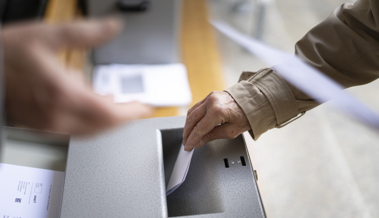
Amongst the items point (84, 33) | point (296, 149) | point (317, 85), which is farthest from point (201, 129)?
point (296, 149)

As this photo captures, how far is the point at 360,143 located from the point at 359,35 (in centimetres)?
91

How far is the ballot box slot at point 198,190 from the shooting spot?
630 mm

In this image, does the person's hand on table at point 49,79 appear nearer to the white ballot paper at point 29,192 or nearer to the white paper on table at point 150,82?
the white ballot paper at point 29,192

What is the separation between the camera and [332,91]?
716 millimetres

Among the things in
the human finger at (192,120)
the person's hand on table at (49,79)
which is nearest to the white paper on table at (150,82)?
the human finger at (192,120)

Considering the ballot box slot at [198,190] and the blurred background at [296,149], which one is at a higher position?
the blurred background at [296,149]

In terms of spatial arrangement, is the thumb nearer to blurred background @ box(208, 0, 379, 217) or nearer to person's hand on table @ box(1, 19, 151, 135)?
person's hand on table @ box(1, 19, 151, 135)

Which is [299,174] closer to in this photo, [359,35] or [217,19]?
[359,35]

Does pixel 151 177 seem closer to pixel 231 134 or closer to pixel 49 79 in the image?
pixel 231 134

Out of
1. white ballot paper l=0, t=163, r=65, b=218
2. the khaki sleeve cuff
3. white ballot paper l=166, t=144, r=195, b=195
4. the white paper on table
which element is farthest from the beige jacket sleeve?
the white paper on table

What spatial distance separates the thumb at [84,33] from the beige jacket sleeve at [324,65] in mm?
377

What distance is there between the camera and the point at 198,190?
2.17 feet

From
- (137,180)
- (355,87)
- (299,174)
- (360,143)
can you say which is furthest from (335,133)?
(137,180)

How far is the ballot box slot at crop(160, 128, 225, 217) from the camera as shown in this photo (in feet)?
2.07
